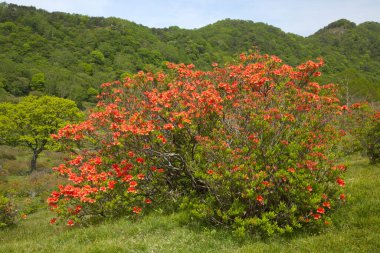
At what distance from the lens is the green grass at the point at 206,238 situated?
22.1ft

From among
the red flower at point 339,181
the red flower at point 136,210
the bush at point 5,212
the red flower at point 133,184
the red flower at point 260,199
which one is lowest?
the bush at point 5,212

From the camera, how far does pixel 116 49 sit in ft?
354

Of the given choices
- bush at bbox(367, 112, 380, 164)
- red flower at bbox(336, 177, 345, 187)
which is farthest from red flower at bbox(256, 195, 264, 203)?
bush at bbox(367, 112, 380, 164)

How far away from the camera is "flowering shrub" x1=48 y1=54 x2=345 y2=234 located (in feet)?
24.8

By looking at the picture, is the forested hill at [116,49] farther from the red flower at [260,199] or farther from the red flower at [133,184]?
the red flower at [260,199]

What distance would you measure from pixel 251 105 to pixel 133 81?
186 inches

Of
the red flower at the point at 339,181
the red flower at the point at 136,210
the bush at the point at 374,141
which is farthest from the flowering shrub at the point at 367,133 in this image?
the red flower at the point at 136,210

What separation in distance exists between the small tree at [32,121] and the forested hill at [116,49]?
21916 millimetres

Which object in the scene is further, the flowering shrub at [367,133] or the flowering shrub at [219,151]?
the flowering shrub at [367,133]

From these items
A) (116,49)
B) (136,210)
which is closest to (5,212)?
(136,210)

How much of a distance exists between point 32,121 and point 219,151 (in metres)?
28.5

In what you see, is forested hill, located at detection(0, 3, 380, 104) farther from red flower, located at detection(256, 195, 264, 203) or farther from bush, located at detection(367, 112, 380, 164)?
red flower, located at detection(256, 195, 264, 203)

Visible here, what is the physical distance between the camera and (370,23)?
502 feet

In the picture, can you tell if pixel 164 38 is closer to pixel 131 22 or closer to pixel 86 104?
pixel 131 22
